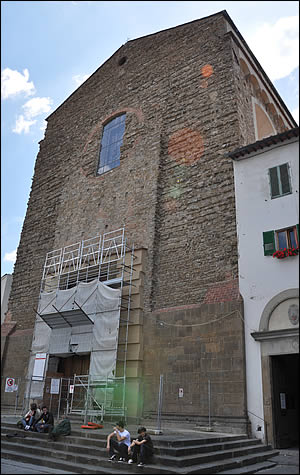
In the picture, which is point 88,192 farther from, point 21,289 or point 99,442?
point 99,442

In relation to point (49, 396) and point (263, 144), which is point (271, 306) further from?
point (49, 396)

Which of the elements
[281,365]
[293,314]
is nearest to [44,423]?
[281,365]

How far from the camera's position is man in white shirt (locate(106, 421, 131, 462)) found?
7924 mm

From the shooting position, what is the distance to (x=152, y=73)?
18766mm

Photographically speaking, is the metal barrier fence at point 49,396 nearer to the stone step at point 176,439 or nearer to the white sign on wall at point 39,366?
the white sign on wall at point 39,366

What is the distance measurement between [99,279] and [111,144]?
700 cm

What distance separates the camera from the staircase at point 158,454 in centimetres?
743

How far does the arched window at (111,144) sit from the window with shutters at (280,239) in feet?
30.1

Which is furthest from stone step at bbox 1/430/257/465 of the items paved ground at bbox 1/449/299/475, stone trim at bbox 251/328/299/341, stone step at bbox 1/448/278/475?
stone trim at bbox 251/328/299/341

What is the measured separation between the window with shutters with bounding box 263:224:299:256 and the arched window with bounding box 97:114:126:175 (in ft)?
30.1

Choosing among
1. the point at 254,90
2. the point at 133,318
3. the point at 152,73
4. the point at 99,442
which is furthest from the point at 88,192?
the point at 99,442

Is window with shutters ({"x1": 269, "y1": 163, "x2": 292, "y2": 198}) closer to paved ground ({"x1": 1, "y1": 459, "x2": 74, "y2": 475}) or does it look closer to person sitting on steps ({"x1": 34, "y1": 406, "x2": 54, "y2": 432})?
person sitting on steps ({"x1": 34, "y1": 406, "x2": 54, "y2": 432})

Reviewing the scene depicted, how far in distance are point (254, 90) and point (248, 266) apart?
932 centimetres

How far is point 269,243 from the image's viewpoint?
11203 millimetres
